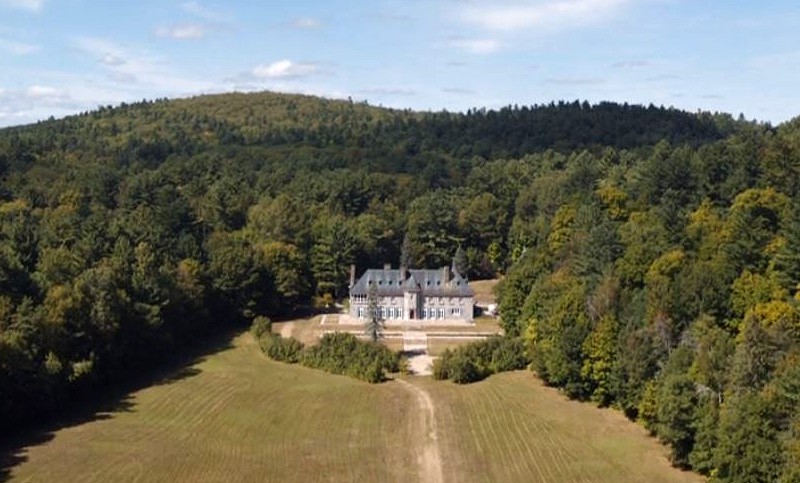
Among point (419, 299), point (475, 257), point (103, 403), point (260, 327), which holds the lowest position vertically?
point (103, 403)

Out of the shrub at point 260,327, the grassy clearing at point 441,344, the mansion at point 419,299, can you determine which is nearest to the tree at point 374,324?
the grassy clearing at point 441,344

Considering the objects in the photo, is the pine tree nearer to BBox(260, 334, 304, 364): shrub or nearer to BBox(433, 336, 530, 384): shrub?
BBox(260, 334, 304, 364): shrub

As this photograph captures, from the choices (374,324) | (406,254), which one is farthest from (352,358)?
(406,254)

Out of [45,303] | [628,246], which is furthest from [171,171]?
[628,246]

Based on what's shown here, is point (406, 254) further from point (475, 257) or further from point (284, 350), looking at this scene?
point (284, 350)

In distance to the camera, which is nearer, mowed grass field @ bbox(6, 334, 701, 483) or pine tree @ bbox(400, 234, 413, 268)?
mowed grass field @ bbox(6, 334, 701, 483)

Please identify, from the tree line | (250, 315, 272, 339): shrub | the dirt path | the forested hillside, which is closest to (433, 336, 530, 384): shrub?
the tree line
